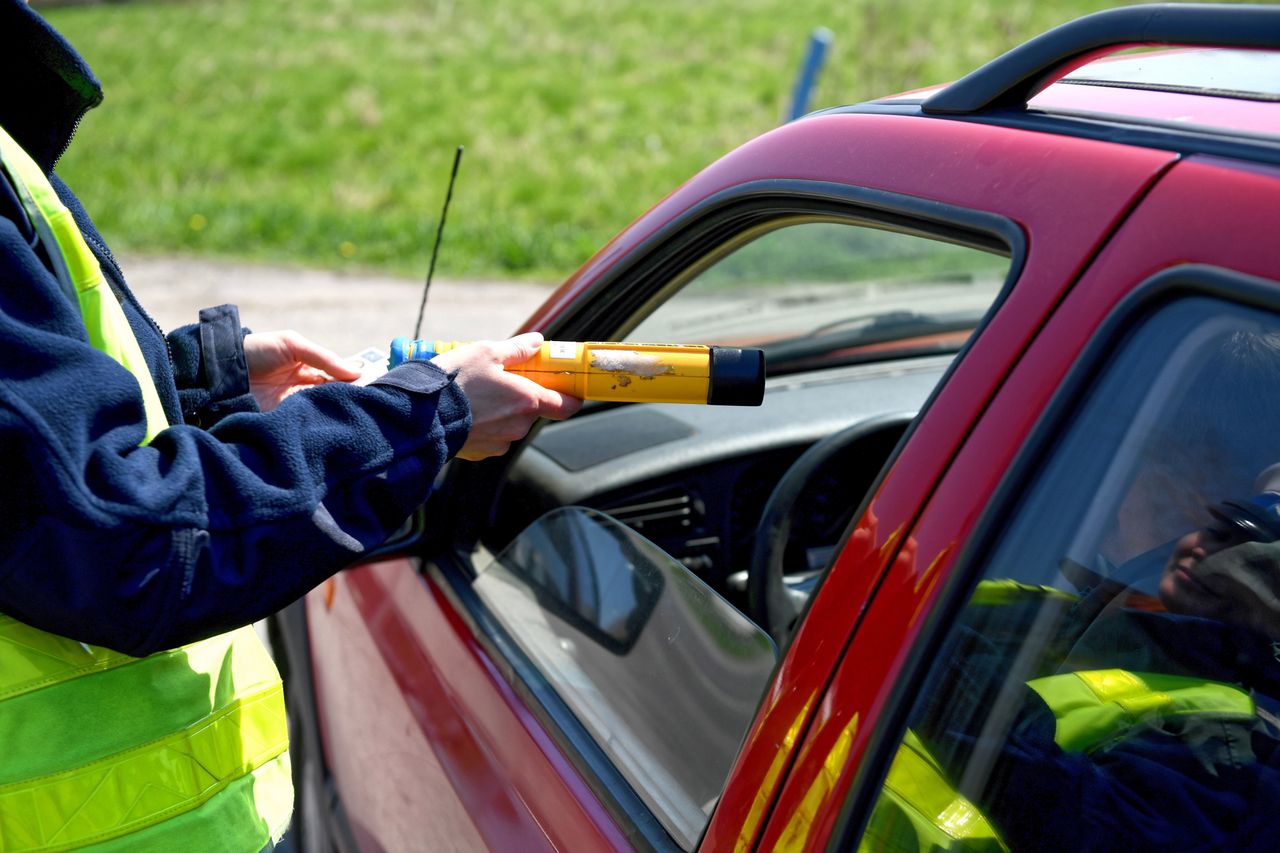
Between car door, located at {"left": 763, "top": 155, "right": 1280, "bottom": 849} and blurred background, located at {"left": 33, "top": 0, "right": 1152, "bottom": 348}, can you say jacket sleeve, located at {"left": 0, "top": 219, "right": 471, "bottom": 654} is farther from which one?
blurred background, located at {"left": 33, "top": 0, "right": 1152, "bottom": 348}

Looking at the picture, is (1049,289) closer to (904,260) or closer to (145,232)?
(904,260)

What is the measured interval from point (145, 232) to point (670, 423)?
6758mm

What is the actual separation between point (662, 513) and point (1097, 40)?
121 centimetres

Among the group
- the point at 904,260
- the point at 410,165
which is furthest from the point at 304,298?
the point at 904,260

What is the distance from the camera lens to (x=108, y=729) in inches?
47.8

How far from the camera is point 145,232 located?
7.97 m

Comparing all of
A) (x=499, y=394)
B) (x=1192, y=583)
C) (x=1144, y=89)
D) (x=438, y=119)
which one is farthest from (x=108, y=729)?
(x=438, y=119)

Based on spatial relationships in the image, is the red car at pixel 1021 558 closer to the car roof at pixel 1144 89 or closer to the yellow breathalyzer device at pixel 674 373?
the car roof at pixel 1144 89

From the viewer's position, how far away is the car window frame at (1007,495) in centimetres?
93

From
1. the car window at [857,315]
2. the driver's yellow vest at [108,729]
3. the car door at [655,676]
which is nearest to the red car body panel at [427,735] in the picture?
the car door at [655,676]

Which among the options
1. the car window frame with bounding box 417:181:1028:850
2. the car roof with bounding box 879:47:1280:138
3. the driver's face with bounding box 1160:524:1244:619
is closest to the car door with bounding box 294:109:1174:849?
the car window frame with bounding box 417:181:1028:850

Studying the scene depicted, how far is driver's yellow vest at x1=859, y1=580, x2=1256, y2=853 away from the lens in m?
1.03

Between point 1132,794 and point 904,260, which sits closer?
point 1132,794

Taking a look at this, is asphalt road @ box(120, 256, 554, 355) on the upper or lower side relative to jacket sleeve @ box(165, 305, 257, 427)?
lower
